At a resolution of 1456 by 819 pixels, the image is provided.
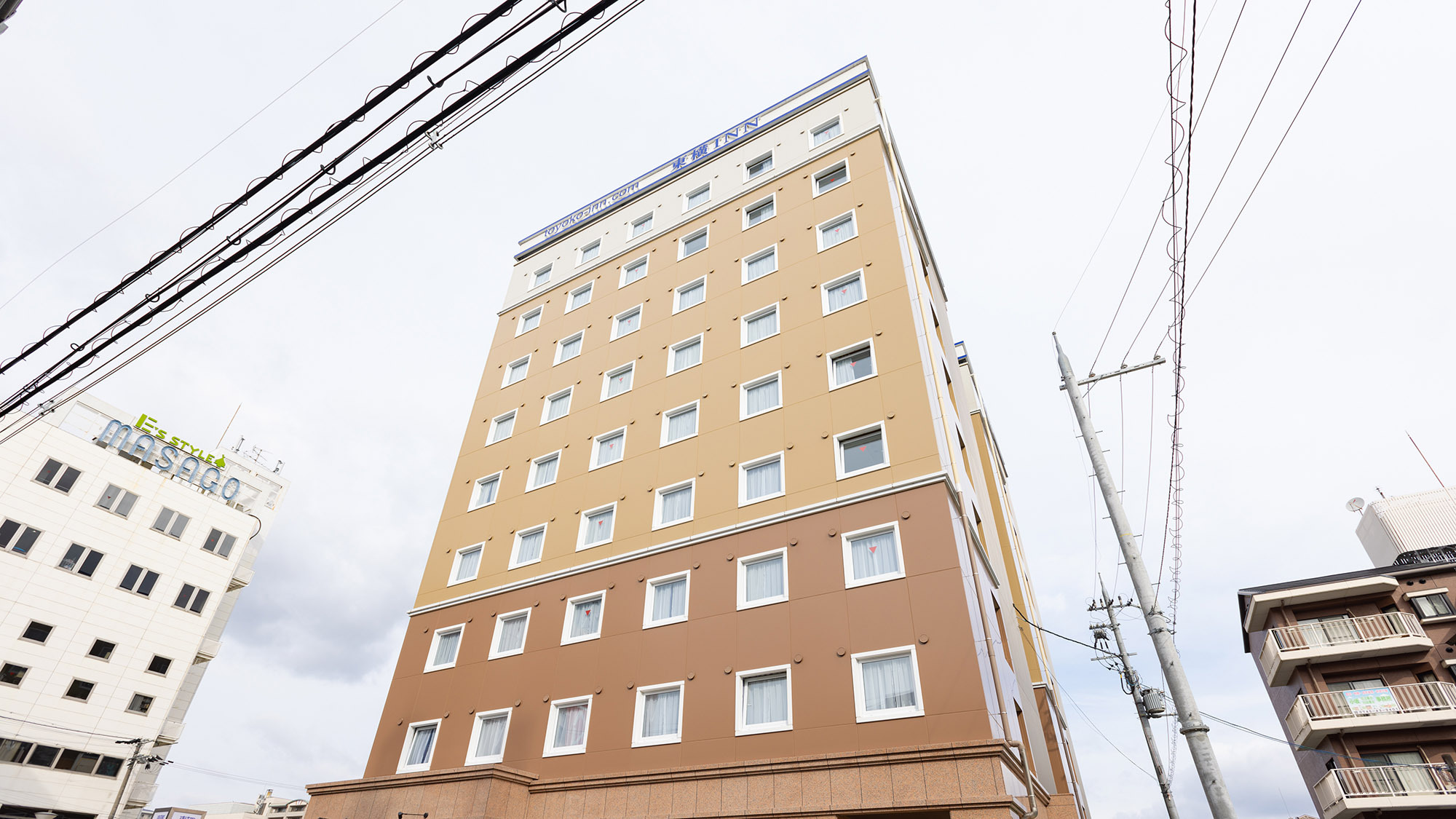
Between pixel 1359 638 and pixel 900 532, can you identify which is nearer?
pixel 900 532

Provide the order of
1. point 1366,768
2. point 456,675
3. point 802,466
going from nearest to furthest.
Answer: point 802,466, point 456,675, point 1366,768

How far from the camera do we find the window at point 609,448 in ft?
86.9

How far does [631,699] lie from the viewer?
19891 millimetres

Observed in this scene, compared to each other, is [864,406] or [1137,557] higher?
[864,406]

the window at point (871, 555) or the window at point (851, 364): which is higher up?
the window at point (851, 364)

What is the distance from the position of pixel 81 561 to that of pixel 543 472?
122ft

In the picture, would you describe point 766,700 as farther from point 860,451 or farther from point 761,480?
point 860,451

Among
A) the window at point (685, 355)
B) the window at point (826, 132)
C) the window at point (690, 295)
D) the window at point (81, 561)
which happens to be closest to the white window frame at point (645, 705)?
the window at point (685, 355)

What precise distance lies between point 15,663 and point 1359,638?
7358 centimetres

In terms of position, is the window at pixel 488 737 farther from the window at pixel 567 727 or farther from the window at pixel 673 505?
the window at pixel 673 505

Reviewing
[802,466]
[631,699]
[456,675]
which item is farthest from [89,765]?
[802,466]

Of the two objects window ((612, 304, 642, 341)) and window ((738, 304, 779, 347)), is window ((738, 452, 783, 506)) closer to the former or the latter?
window ((738, 304, 779, 347))

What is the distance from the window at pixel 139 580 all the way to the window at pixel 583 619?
40.9 metres

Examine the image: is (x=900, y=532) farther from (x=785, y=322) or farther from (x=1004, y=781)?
(x=785, y=322)
